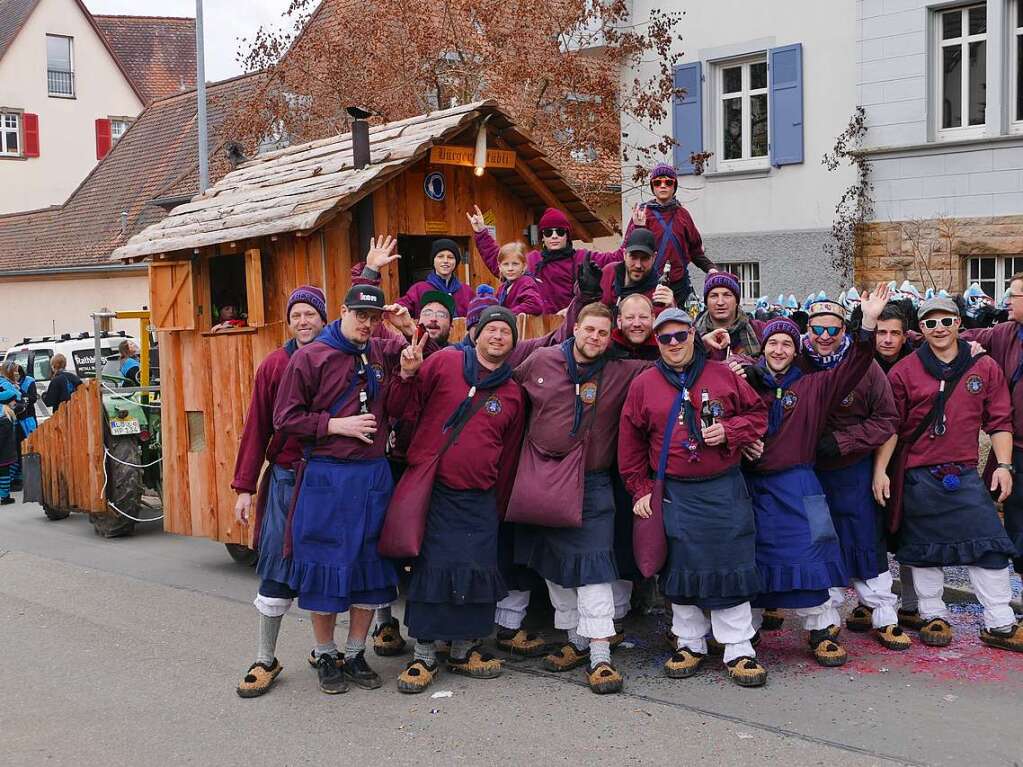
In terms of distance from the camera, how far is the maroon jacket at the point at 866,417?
645 cm

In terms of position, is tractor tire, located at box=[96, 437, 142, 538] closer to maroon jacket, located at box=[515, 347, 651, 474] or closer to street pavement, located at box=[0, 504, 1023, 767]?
street pavement, located at box=[0, 504, 1023, 767]

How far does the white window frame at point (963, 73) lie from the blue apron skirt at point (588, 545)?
35.1 feet

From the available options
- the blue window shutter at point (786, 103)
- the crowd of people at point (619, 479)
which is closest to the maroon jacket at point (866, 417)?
the crowd of people at point (619, 479)

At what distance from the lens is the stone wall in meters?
14.8

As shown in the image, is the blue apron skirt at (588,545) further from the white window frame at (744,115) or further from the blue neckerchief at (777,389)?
the white window frame at (744,115)

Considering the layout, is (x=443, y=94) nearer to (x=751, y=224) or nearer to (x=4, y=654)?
(x=751, y=224)

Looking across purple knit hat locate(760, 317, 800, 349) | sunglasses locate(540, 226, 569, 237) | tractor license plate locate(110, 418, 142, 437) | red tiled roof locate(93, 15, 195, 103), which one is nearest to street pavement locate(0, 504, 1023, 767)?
purple knit hat locate(760, 317, 800, 349)

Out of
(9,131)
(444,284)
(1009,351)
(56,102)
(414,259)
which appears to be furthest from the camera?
(56,102)

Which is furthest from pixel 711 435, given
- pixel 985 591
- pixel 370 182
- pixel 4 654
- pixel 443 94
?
pixel 443 94

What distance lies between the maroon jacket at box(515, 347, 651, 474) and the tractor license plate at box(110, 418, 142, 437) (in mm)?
5975

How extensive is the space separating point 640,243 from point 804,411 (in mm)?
1373

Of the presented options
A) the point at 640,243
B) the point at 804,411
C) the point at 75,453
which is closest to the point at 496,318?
the point at 640,243

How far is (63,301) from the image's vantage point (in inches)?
1217

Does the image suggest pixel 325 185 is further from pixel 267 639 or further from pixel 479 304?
pixel 267 639
